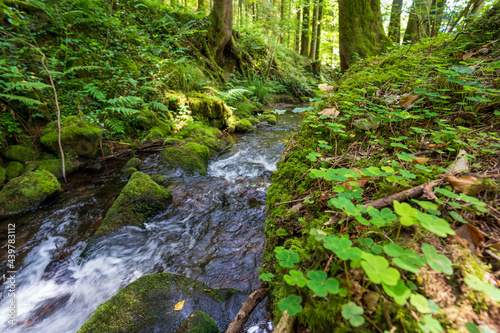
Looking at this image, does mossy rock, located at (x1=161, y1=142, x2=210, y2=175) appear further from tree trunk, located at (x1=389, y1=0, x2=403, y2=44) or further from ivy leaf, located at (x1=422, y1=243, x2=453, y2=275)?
tree trunk, located at (x1=389, y1=0, x2=403, y2=44)

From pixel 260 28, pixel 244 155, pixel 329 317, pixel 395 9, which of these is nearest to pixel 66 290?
pixel 329 317

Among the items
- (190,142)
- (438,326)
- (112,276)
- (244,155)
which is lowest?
(112,276)

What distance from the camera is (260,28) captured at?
43.1ft

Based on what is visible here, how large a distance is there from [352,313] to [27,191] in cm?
464

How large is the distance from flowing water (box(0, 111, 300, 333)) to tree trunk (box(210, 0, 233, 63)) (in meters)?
7.65

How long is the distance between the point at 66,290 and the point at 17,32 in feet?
17.9

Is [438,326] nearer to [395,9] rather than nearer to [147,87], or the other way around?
[147,87]

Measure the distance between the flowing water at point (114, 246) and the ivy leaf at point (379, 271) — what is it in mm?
1072

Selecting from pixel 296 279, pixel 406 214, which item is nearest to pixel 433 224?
pixel 406 214

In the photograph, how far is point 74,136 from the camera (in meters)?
4.15

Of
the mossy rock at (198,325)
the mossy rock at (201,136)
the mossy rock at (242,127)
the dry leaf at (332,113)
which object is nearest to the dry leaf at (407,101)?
the dry leaf at (332,113)

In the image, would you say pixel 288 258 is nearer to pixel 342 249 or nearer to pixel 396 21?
pixel 342 249

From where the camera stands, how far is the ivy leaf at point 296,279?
89 cm

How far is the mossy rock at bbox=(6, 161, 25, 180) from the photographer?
357cm
